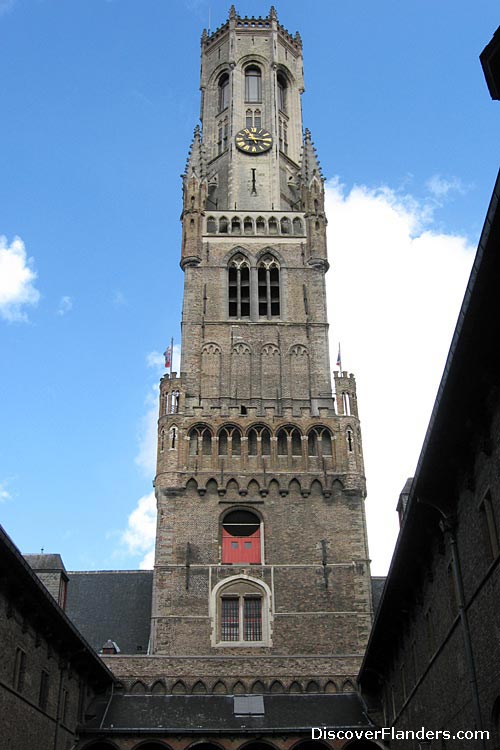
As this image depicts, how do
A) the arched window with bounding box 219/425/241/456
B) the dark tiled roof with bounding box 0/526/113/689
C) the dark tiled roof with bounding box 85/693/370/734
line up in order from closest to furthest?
the dark tiled roof with bounding box 0/526/113/689
the dark tiled roof with bounding box 85/693/370/734
the arched window with bounding box 219/425/241/456

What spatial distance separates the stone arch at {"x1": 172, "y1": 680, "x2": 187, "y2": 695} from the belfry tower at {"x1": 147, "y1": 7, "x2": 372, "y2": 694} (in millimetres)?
60

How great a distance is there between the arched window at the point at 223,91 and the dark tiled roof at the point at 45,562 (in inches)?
1383

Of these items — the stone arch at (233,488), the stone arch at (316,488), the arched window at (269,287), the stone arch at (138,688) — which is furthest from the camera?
A: the arched window at (269,287)

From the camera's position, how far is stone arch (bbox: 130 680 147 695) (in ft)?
120

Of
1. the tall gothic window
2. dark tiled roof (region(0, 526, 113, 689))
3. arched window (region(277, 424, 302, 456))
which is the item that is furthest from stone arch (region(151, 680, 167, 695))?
arched window (region(277, 424, 302, 456))

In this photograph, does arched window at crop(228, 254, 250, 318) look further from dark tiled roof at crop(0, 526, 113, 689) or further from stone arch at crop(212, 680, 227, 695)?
dark tiled roof at crop(0, 526, 113, 689)

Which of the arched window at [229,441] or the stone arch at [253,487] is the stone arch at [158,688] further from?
the arched window at [229,441]

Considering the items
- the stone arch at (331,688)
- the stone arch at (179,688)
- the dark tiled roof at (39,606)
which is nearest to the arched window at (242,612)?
the stone arch at (179,688)

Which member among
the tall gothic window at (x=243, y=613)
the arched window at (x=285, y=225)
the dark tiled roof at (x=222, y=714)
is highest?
the arched window at (x=285, y=225)

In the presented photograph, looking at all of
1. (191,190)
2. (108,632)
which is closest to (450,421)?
(108,632)

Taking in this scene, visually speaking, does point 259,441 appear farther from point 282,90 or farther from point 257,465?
point 282,90

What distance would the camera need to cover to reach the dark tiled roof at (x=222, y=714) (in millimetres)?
33750

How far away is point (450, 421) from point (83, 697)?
23.3 meters

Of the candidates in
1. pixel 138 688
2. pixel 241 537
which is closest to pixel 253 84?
pixel 241 537
